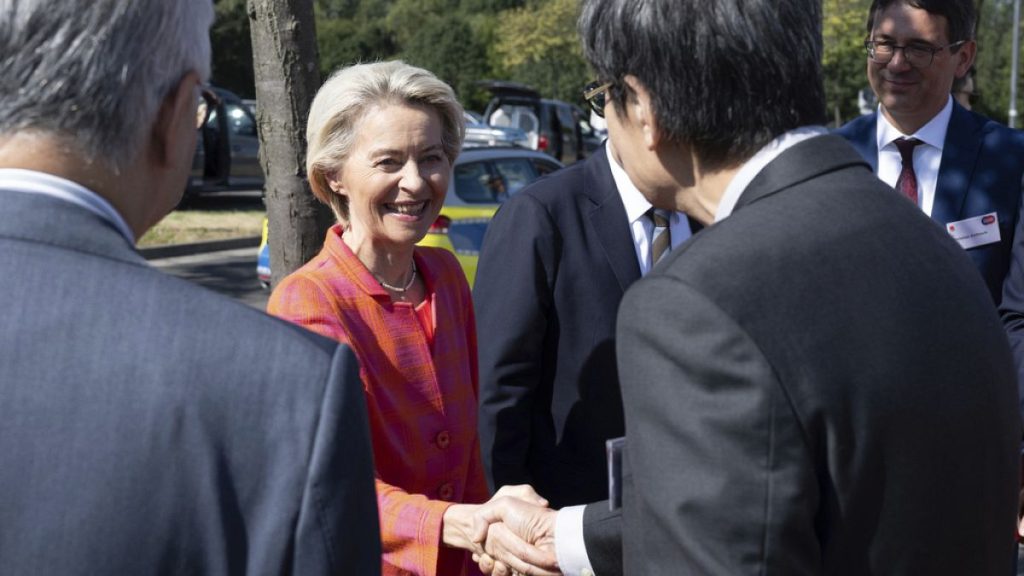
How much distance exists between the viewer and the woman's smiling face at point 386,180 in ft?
9.66

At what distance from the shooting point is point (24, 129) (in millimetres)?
1303

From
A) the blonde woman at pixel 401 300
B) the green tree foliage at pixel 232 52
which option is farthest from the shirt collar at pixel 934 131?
the green tree foliage at pixel 232 52

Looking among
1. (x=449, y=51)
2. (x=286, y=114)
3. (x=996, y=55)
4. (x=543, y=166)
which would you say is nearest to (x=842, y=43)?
(x=449, y=51)

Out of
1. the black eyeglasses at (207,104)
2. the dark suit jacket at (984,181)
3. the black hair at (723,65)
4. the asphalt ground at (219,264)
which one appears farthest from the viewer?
the asphalt ground at (219,264)

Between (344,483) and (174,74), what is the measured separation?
1.72 ft

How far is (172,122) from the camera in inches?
55.1

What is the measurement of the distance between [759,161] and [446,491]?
4.44 feet

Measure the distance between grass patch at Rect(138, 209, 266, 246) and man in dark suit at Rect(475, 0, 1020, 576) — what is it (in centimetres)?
1384

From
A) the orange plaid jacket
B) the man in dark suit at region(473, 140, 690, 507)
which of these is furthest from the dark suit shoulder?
the orange plaid jacket

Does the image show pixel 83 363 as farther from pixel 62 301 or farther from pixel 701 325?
pixel 701 325

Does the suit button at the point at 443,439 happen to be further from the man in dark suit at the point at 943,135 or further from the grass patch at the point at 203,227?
the grass patch at the point at 203,227

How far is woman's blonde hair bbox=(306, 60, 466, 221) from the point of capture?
2.91 meters

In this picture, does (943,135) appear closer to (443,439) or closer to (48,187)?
(443,439)

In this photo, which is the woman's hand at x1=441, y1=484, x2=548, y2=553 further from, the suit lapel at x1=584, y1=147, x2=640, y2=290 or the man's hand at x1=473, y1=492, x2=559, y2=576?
the suit lapel at x1=584, y1=147, x2=640, y2=290
